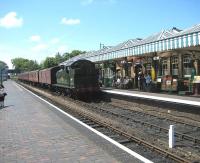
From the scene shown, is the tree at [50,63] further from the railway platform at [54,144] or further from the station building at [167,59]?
the railway platform at [54,144]

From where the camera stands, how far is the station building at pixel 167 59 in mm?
23609

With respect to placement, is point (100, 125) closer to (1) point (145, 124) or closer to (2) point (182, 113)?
(1) point (145, 124)

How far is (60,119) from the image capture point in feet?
54.5

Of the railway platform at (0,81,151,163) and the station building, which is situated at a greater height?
the station building

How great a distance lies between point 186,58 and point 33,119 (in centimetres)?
1813

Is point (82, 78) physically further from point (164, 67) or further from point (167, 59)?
point (164, 67)

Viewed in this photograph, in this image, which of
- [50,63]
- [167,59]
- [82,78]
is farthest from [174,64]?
[50,63]

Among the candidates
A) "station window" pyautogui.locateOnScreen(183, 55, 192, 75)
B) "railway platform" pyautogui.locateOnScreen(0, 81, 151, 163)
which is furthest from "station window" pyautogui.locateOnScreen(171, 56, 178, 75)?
"railway platform" pyautogui.locateOnScreen(0, 81, 151, 163)

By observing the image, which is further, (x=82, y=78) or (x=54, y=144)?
(x=82, y=78)

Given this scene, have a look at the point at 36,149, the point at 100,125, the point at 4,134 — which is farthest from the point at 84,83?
the point at 36,149

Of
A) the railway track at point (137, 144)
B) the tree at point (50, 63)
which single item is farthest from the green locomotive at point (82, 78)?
the tree at point (50, 63)

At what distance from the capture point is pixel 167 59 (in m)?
34.2

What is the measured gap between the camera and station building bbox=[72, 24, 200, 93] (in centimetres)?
2361

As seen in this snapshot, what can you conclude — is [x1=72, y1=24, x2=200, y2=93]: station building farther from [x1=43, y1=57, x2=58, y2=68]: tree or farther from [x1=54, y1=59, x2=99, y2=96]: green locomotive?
[x1=43, y1=57, x2=58, y2=68]: tree
